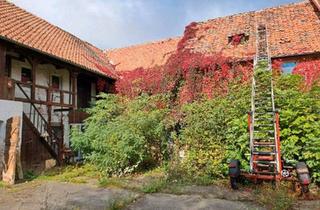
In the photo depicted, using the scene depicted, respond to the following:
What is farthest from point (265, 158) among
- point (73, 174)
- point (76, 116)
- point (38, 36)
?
point (38, 36)

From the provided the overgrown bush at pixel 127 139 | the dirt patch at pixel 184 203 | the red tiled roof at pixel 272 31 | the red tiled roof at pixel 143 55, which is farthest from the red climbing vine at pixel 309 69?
the dirt patch at pixel 184 203

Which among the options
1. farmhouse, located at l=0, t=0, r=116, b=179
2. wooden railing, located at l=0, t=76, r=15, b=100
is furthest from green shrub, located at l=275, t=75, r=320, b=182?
wooden railing, located at l=0, t=76, r=15, b=100

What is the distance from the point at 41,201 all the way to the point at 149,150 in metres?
5.24

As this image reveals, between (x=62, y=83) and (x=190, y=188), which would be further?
(x=62, y=83)

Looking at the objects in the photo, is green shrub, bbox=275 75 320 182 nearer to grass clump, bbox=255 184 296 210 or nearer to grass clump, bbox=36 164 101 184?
grass clump, bbox=255 184 296 210

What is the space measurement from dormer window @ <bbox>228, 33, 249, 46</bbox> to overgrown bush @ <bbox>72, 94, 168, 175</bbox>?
18.5ft

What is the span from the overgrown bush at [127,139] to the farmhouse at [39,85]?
5.16 feet

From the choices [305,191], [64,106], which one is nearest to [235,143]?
[305,191]

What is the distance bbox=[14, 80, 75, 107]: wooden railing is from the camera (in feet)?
42.0

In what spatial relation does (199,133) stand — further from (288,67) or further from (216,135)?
(288,67)

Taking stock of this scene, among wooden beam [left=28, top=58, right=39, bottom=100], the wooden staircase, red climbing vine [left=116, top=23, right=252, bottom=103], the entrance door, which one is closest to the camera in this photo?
the wooden staircase

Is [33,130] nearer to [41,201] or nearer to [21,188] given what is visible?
[21,188]

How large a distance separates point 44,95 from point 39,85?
0.55 meters

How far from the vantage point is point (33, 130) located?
11.9 meters
